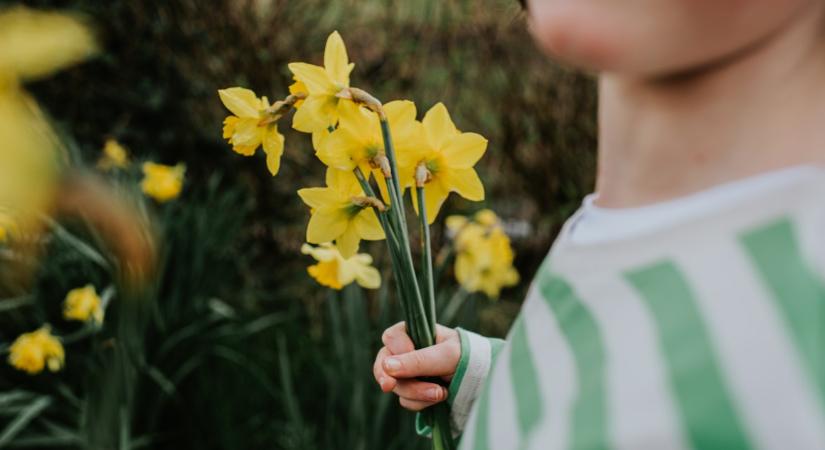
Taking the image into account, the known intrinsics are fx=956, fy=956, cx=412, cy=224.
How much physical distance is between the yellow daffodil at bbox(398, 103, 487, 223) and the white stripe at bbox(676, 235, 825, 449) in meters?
0.24

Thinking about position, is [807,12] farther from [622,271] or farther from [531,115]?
[531,115]

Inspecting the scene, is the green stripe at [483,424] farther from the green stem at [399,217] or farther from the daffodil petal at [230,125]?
the daffodil petal at [230,125]

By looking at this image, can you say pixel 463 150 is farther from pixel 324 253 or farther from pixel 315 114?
pixel 324 253

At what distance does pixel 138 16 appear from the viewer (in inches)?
110

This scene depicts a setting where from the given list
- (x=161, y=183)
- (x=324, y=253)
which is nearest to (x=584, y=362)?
(x=324, y=253)

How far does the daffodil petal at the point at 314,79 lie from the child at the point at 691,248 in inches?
7.6

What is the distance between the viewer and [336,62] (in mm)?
648

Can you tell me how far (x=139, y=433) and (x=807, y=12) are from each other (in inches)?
71.9

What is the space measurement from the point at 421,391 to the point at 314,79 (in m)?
0.23

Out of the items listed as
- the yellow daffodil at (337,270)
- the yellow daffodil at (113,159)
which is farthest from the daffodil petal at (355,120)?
the yellow daffodil at (113,159)

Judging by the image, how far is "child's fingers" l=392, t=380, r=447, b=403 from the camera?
67 centimetres

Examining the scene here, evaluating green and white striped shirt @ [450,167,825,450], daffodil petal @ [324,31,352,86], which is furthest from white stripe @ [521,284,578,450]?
daffodil petal @ [324,31,352,86]

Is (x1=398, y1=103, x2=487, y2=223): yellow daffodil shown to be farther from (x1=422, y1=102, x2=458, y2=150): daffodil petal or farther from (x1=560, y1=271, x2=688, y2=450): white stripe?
(x1=560, y1=271, x2=688, y2=450): white stripe

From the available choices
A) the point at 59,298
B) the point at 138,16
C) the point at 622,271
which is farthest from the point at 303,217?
the point at 622,271
